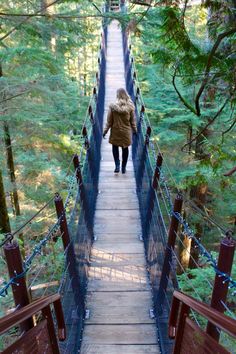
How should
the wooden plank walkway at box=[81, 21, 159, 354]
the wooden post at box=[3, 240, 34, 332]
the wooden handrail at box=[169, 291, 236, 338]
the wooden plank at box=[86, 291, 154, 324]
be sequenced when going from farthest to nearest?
1. the wooden plank at box=[86, 291, 154, 324]
2. the wooden plank walkway at box=[81, 21, 159, 354]
3. the wooden post at box=[3, 240, 34, 332]
4. the wooden handrail at box=[169, 291, 236, 338]

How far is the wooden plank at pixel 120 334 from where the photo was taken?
2775mm

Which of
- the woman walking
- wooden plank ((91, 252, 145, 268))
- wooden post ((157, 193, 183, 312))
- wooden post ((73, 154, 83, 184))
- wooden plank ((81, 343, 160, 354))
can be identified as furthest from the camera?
the woman walking

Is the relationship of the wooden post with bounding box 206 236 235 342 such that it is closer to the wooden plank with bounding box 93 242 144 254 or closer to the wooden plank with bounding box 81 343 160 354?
the wooden plank with bounding box 81 343 160 354

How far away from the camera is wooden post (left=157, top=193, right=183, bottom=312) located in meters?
2.45

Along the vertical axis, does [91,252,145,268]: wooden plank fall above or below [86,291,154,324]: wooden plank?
below

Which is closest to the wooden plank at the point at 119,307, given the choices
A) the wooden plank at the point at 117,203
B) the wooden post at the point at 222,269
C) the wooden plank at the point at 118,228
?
the wooden plank at the point at 118,228

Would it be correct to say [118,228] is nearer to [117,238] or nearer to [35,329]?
[117,238]

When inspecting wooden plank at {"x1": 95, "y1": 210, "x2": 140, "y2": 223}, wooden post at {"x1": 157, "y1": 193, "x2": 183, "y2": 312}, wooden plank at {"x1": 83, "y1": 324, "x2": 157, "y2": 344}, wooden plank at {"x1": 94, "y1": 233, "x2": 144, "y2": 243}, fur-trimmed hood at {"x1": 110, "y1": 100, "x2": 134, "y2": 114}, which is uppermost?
fur-trimmed hood at {"x1": 110, "y1": 100, "x2": 134, "y2": 114}

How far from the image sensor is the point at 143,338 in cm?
281

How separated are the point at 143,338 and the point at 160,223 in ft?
3.02

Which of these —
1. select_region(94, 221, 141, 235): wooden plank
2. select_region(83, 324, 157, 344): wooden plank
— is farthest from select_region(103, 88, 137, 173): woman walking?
select_region(83, 324, 157, 344): wooden plank

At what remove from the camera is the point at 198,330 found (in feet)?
5.02

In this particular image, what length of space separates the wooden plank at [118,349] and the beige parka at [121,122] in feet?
9.91

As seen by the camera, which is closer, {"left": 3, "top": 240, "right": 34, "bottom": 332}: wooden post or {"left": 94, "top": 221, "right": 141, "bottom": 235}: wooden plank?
{"left": 3, "top": 240, "right": 34, "bottom": 332}: wooden post
